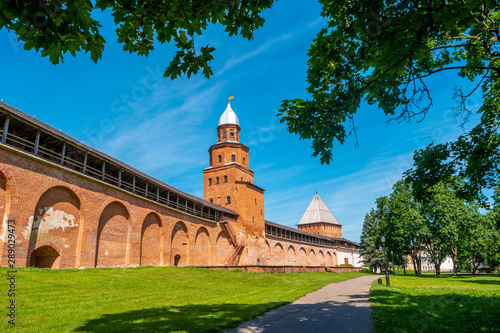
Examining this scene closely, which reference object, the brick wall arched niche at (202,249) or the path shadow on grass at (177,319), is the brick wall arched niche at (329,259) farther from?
the path shadow on grass at (177,319)

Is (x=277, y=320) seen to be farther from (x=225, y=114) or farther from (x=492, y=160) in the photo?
(x=225, y=114)

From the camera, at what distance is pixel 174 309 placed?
955 cm

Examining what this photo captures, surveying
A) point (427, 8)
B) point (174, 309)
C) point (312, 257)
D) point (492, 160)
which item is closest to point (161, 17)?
point (427, 8)

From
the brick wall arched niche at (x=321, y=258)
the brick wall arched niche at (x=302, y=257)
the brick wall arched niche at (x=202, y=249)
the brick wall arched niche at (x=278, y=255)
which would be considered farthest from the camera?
the brick wall arched niche at (x=321, y=258)

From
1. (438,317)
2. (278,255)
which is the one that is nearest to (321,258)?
(278,255)

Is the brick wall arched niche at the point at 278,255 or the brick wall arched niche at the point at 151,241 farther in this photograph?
the brick wall arched niche at the point at 278,255

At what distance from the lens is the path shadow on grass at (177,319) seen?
6957mm

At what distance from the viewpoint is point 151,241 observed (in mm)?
25609

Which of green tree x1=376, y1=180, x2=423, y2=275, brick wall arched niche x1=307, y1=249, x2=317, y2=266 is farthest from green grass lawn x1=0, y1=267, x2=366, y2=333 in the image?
brick wall arched niche x1=307, y1=249, x2=317, y2=266

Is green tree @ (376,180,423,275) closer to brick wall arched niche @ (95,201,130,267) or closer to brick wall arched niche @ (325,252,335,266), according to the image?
brick wall arched niche @ (325,252,335,266)

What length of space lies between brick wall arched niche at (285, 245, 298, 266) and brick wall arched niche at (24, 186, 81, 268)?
1486 inches

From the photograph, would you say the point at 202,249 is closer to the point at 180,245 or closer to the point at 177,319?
the point at 180,245

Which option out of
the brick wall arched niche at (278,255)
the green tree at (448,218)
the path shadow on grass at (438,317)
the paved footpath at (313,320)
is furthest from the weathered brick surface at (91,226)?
the green tree at (448,218)

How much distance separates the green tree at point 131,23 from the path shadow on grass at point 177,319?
5618 mm
